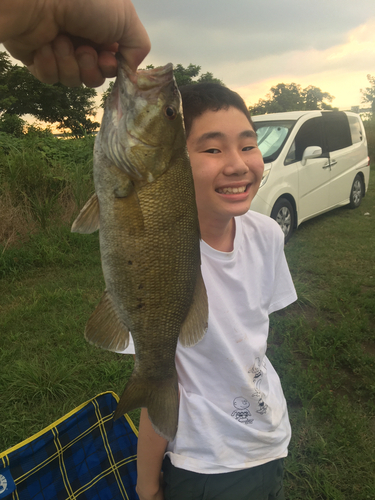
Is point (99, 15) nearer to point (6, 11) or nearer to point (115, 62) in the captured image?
point (115, 62)

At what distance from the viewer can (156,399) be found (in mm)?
1207

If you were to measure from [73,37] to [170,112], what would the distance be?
44 centimetres

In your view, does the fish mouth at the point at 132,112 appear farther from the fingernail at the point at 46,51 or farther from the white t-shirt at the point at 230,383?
the white t-shirt at the point at 230,383

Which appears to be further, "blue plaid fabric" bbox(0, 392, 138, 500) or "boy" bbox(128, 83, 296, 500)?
"blue plaid fabric" bbox(0, 392, 138, 500)

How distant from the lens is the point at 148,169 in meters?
1.03

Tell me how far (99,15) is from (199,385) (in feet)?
4.57

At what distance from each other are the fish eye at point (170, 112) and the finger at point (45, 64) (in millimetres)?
437

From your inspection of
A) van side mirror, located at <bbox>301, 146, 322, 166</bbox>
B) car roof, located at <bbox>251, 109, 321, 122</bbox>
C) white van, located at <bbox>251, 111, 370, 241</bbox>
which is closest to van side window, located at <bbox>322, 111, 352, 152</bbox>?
white van, located at <bbox>251, 111, 370, 241</bbox>

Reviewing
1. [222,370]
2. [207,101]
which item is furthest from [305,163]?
[222,370]

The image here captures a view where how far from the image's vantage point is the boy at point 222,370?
4.80 feet

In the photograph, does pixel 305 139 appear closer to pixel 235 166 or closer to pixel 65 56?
pixel 235 166

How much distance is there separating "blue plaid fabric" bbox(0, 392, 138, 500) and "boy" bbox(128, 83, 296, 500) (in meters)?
0.81

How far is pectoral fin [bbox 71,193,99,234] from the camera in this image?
41.4 inches

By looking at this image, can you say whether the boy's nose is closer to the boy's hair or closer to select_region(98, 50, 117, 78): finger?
the boy's hair
